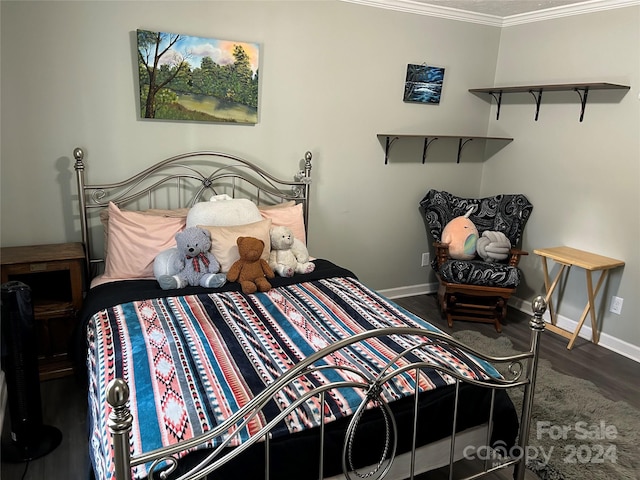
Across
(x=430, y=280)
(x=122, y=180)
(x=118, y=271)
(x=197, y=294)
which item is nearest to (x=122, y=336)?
(x=197, y=294)

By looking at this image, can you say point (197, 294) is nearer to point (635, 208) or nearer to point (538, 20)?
point (635, 208)

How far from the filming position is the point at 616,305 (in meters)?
3.26

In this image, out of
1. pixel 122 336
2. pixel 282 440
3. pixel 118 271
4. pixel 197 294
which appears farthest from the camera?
pixel 118 271

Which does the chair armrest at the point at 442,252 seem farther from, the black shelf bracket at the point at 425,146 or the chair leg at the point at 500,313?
the black shelf bracket at the point at 425,146

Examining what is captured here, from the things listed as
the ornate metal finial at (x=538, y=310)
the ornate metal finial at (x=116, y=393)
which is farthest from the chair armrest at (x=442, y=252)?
the ornate metal finial at (x=116, y=393)

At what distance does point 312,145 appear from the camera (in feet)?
11.4

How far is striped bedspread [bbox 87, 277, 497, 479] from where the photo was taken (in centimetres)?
150

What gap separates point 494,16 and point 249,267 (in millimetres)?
2935

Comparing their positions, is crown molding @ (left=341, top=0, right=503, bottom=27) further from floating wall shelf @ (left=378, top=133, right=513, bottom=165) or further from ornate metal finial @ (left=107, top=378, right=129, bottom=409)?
ornate metal finial @ (left=107, top=378, right=129, bottom=409)

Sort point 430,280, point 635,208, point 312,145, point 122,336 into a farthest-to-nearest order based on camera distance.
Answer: point 430,280 → point 312,145 → point 635,208 → point 122,336

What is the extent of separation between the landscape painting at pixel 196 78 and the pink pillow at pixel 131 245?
0.67 m

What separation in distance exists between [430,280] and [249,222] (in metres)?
2.05

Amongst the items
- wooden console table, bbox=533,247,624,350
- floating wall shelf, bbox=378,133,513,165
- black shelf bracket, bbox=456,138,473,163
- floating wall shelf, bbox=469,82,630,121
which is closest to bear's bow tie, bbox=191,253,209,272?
floating wall shelf, bbox=378,133,513,165

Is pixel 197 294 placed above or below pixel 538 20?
below
